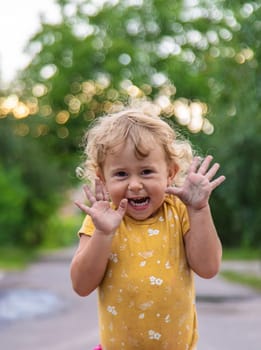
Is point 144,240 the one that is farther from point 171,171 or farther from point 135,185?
point 171,171

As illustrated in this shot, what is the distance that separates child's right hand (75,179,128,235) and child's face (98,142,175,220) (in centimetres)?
7

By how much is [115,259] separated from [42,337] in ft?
31.1

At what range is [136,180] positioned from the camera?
3223 millimetres

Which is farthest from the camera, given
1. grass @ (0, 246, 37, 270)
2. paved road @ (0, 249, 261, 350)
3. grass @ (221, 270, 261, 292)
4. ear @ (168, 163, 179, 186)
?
grass @ (0, 246, 37, 270)

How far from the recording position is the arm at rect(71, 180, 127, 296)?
312 cm

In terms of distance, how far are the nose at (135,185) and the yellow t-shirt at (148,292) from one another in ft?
0.45

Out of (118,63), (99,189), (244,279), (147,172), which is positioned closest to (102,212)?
(99,189)

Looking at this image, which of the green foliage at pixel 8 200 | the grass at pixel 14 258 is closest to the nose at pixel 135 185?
the grass at pixel 14 258

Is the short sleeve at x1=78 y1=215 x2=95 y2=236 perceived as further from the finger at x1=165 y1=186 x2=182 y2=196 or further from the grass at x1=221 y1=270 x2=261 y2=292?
the grass at x1=221 y1=270 x2=261 y2=292

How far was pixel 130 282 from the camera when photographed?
10.4 ft

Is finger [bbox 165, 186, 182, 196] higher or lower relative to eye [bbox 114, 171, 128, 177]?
lower

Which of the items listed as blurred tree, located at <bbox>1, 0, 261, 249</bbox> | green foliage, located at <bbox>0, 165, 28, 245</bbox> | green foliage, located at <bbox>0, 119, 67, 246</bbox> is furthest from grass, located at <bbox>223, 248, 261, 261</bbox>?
green foliage, located at <bbox>0, 165, 28, 245</bbox>

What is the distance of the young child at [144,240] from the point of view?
3154mm

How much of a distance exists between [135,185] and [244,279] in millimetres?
21715
